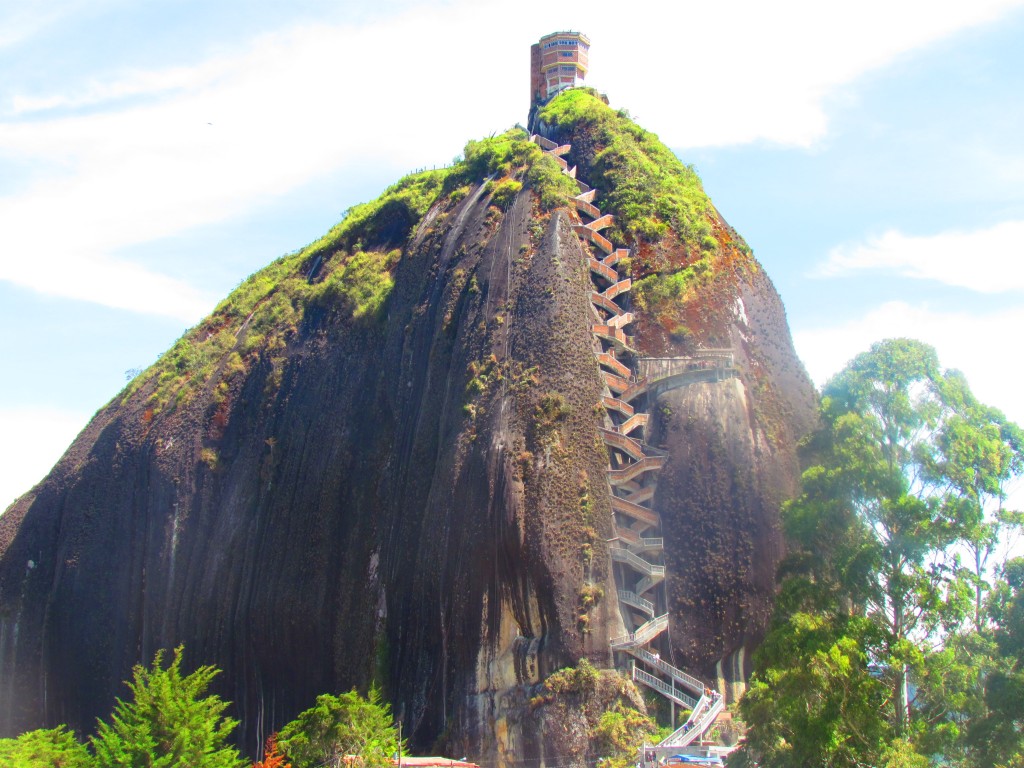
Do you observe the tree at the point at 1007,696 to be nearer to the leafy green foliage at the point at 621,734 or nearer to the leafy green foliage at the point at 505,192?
the leafy green foliage at the point at 621,734

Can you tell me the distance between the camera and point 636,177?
61750 mm

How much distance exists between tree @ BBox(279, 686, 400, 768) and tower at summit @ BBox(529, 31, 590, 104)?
48.8 meters

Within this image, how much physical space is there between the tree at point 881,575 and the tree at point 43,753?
24.5 m

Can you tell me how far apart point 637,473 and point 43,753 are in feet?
88.7

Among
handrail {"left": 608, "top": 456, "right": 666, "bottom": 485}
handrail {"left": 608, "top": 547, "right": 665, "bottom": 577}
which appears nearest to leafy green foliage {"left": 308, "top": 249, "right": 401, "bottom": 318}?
handrail {"left": 608, "top": 456, "right": 666, "bottom": 485}

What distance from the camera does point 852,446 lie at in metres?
39.2

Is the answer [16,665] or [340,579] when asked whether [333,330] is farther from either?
[16,665]

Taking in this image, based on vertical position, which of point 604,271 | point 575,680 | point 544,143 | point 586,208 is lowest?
point 575,680

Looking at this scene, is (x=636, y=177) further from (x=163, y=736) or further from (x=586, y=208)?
(x=163, y=736)

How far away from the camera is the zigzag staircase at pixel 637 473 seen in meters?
45.9

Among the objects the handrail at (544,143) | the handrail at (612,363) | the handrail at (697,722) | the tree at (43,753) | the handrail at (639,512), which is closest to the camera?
the handrail at (697,722)

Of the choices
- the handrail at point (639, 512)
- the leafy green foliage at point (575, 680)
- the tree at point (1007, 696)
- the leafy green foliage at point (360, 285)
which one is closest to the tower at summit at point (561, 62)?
the leafy green foliage at point (360, 285)

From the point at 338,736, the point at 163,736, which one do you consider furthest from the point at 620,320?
the point at 163,736

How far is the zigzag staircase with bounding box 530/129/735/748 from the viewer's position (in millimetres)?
45938
